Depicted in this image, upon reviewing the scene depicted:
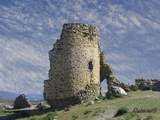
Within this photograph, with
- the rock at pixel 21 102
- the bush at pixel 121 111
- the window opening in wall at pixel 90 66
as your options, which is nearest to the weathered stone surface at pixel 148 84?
the window opening in wall at pixel 90 66

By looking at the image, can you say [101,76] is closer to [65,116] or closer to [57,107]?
[57,107]

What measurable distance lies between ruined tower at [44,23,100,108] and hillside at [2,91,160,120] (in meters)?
2.71

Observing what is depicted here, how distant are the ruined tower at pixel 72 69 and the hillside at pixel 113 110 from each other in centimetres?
271

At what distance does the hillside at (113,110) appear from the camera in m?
40.6

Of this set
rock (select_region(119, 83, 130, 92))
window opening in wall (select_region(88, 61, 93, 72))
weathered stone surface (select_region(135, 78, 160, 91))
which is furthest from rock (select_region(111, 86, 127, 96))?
weathered stone surface (select_region(135, 78, 160, 91))

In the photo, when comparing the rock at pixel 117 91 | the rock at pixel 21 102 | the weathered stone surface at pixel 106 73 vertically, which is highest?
the weathered stone surface at pixel 106 73

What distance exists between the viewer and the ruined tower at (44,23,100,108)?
5262 centimetres

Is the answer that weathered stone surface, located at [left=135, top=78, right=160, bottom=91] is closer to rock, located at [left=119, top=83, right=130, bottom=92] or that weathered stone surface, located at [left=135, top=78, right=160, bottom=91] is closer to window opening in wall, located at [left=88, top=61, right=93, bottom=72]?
rock, located at [left=119, top=83, right=130, bottom=92]

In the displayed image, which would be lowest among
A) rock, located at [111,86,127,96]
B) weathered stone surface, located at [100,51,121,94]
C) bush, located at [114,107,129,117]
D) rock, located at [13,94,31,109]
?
bush, located at [114,107,129,117]

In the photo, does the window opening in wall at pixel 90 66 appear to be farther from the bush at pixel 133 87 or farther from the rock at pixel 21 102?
the rock at pixel 21 102

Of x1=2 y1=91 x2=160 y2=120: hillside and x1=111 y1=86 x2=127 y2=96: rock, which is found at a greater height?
x1=111 y1=86 x2=127 y2=96: rock

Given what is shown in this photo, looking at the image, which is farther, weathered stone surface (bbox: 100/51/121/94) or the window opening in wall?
weathered stone surface (bbox: 100/51/121/94)

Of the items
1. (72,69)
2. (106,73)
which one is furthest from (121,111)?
(106,73)

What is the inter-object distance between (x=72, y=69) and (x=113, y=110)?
10.0 meters
